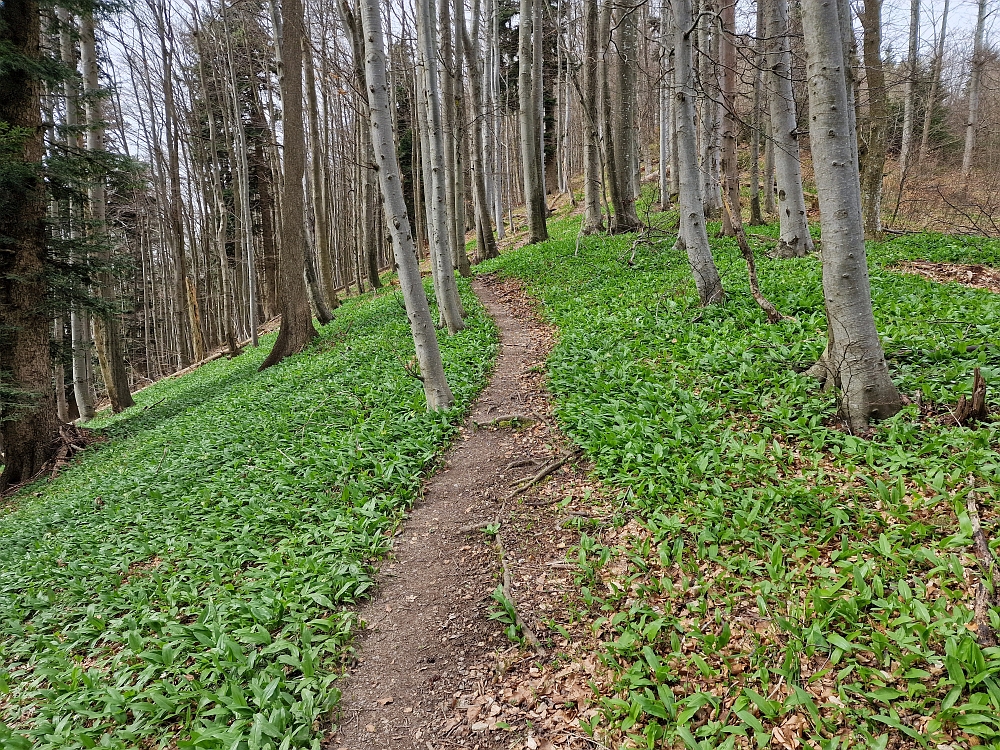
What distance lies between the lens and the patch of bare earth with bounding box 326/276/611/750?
2.84m

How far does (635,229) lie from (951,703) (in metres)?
13.8

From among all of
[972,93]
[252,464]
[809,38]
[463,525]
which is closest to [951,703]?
[463,525]

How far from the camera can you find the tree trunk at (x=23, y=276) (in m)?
8.70

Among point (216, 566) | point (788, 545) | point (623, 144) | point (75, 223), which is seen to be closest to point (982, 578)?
point (788, 545)

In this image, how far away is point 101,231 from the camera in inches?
447

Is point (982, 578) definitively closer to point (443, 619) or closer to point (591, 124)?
point (443, 619)

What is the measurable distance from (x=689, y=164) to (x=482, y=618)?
20.3 feet

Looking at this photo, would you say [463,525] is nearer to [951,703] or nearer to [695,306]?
[951,703]

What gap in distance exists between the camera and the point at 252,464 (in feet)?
20.7

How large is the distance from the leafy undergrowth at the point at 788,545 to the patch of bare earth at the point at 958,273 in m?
1.10

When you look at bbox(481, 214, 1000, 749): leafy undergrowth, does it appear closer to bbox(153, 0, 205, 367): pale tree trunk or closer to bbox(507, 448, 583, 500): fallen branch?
bbox(507, 448, 583, 500): fallen branch

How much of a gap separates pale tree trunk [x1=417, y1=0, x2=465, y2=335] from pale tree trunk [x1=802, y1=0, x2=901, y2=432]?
231 inches

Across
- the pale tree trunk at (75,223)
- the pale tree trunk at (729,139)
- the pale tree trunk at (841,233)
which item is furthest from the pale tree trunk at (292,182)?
the pale tree trunk at (841,233)

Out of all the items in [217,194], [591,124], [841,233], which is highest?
[217,194]
